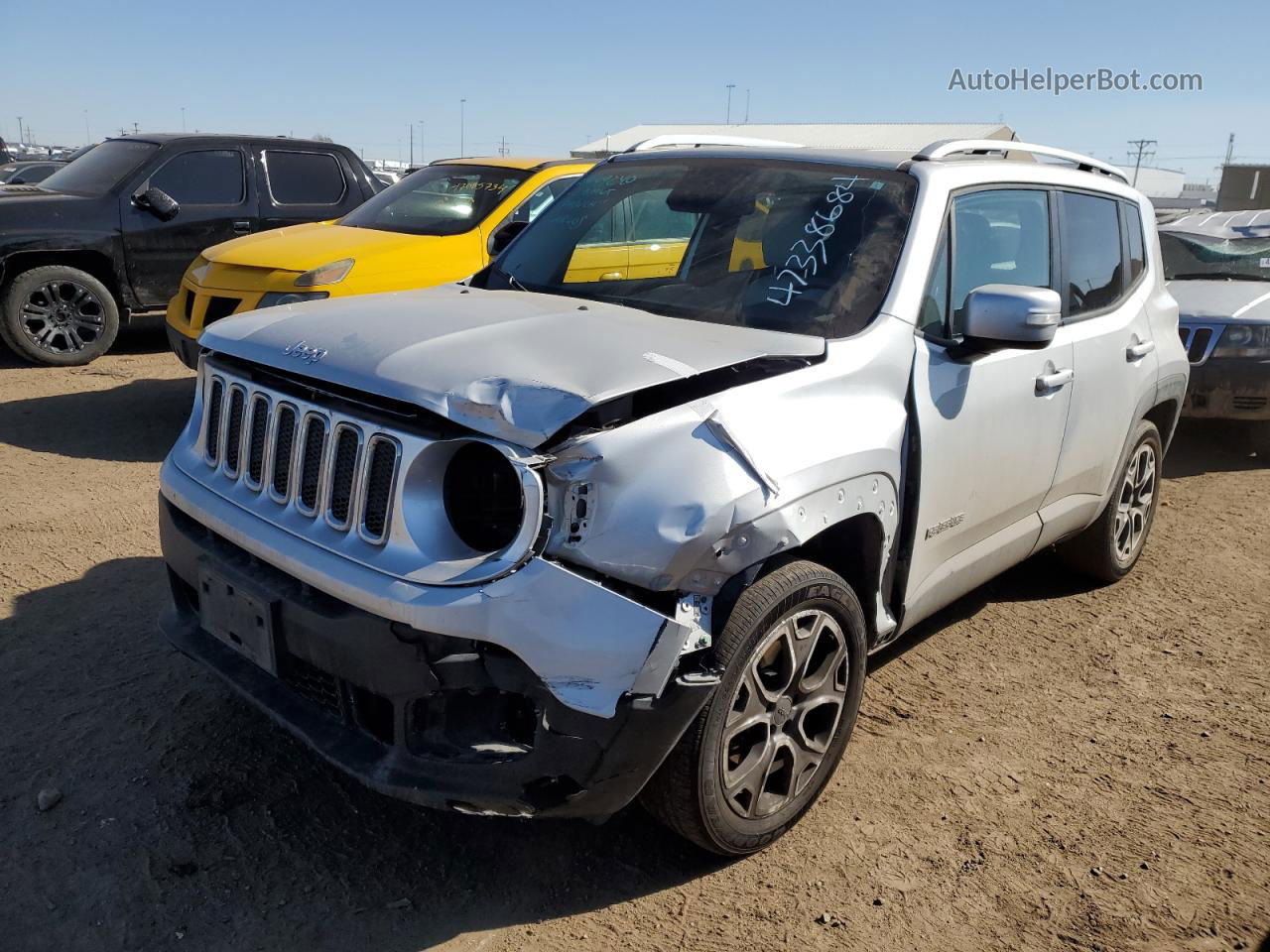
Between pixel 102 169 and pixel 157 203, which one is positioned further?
pixel 102 169

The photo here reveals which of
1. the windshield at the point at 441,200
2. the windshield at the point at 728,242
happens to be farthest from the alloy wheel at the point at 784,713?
the windshield at the point at 441,200

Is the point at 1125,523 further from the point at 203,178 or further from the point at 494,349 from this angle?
the point at 203,178

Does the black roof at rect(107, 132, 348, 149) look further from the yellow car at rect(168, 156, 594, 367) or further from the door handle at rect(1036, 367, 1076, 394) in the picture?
the door handle at rect(1036, 367, 1076, 394)

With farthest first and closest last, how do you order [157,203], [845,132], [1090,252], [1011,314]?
[845,132] → [157,203] → [1090,252] → [1011,314]

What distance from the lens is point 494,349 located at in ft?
8.70

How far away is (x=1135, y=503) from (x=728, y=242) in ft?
8.75

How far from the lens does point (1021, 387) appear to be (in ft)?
11.7

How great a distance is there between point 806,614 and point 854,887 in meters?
0.75

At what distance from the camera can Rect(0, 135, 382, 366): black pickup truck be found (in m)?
8.39

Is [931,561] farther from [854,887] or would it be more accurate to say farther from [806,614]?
[854,887]

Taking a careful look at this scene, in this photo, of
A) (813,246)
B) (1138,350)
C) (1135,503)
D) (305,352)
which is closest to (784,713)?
(813,246)

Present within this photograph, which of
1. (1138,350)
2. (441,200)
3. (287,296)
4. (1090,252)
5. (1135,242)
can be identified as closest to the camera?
(1090,252)

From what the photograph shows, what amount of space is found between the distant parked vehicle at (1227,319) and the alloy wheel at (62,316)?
27.6 feet

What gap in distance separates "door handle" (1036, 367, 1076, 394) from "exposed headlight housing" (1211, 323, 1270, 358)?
4.19 m
